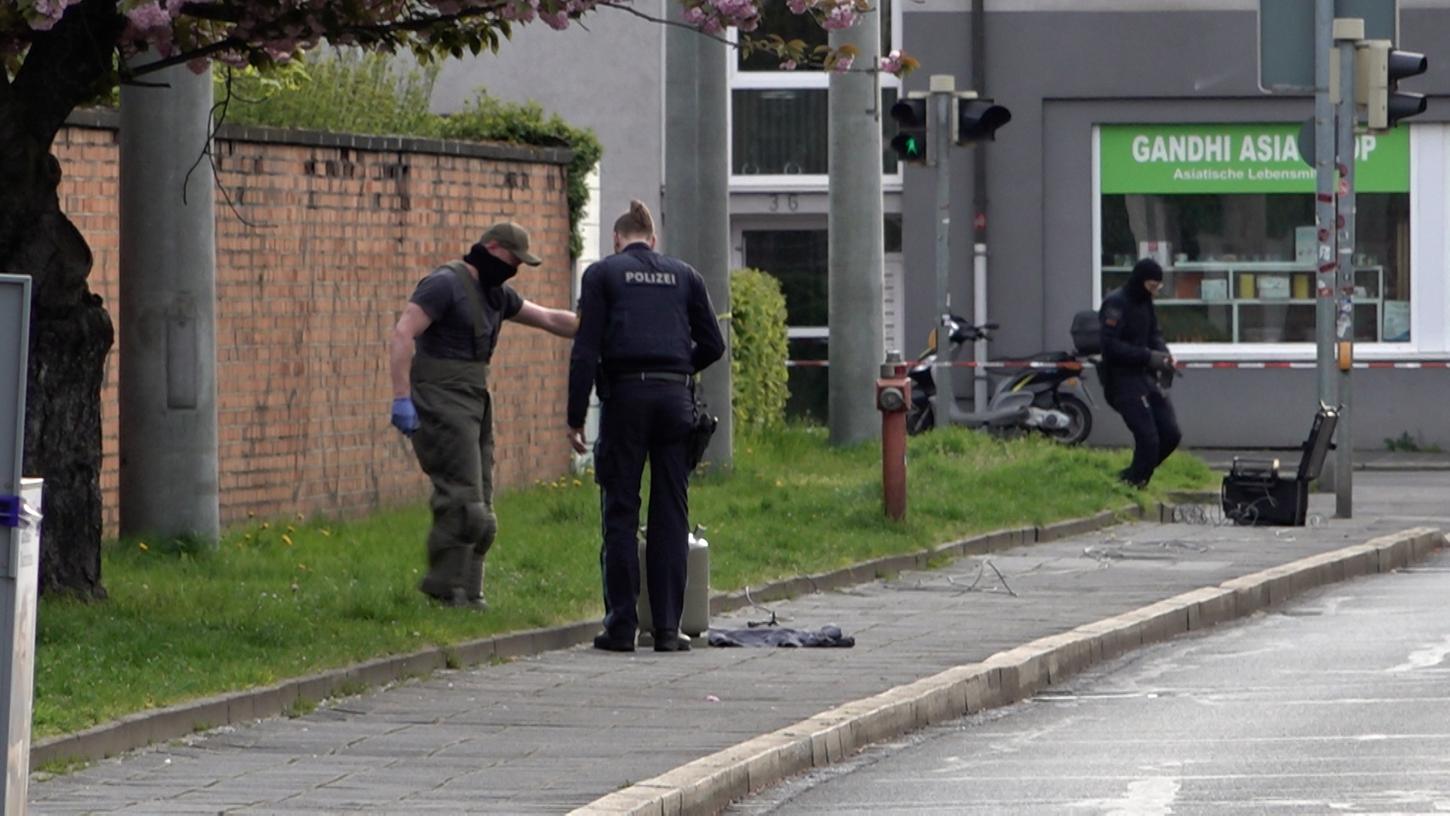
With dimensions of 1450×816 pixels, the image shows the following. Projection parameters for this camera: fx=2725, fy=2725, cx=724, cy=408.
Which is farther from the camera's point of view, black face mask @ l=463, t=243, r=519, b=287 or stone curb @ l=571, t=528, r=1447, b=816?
black face mask @ l=463, t=243, r=519, b=287

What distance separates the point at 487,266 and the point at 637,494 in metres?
1.31

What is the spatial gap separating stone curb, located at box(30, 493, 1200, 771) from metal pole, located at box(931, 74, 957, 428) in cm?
667

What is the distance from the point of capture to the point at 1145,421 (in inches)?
773

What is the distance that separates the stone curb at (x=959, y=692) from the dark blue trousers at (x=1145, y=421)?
3.64 metres

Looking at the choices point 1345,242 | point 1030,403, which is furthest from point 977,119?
point 1030,403

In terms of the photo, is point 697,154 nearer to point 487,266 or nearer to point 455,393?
point 487,266

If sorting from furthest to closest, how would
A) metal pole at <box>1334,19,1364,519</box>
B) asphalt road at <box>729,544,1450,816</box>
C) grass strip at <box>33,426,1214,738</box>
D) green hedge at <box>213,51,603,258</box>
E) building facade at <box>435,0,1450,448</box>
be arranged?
building facade at <box>435,0,1450,448</box> → metal pole at <box>1334,19,1364,519</box> → green hedge at <box>213,51,603,258</box> → grass strip at <box>33,426,1214,738</box> → asphalt road at <box>729,544,1450,816</box>

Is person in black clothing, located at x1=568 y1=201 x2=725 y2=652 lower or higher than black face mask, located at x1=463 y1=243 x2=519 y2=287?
lower

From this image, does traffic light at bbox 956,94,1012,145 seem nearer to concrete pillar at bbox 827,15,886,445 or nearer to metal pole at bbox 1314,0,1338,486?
concrete pillar at bbox 827,15,886,445

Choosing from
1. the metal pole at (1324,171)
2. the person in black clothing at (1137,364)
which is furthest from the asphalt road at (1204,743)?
the person in black clothing at (1137,364)

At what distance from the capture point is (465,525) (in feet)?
38.2

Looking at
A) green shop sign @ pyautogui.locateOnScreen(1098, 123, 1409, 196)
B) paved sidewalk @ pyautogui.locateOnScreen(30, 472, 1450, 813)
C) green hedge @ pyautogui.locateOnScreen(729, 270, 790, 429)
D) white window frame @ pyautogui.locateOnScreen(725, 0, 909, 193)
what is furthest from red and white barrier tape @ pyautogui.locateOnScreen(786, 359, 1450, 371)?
paved sidewalk @ pyautogui.locateOnScreen(30, 472, 1450, 813)

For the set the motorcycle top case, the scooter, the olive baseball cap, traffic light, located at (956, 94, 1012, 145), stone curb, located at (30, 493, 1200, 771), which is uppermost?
traffic light, located at (956, 94, 1012, 145)

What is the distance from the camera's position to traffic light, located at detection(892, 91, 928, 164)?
21234 millimetres
